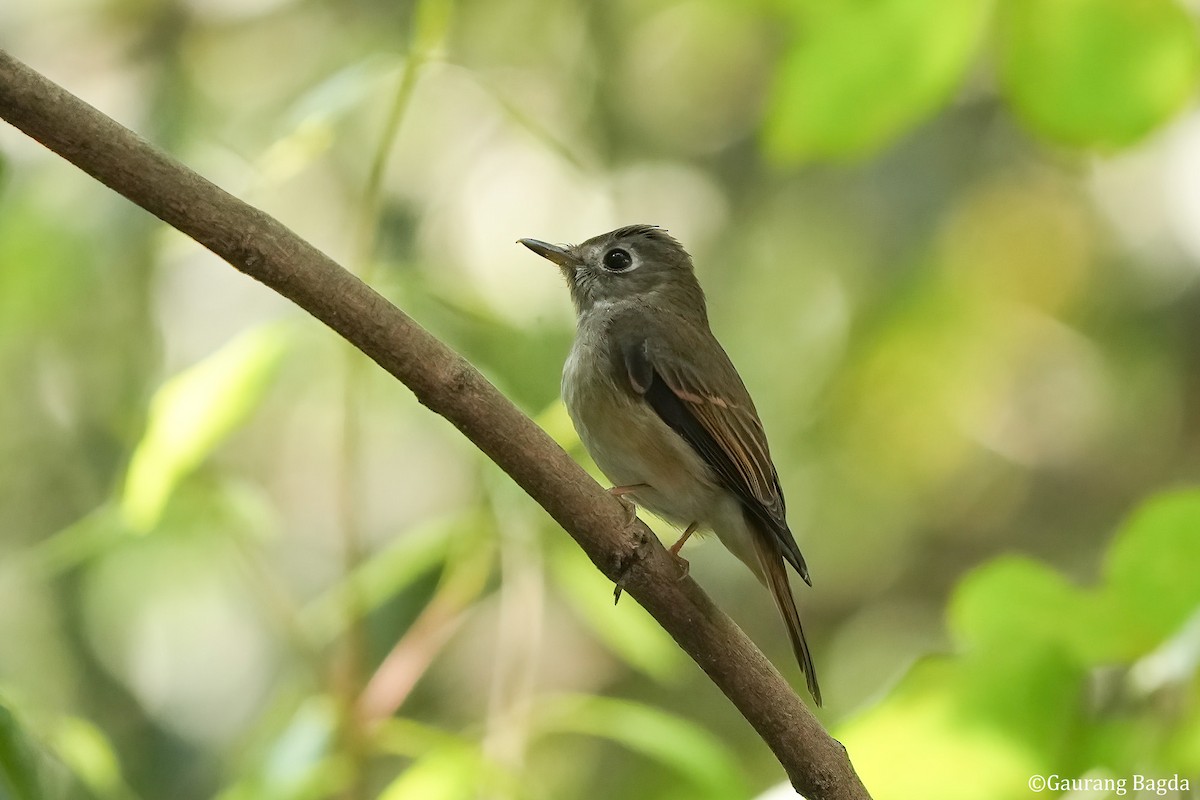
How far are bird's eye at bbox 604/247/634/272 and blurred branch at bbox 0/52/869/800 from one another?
1.53m

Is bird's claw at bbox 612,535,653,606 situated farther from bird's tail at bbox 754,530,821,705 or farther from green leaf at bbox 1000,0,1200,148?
green leaf at bbox 1000,0,1200,148

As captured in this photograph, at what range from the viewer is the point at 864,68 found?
1906 mm

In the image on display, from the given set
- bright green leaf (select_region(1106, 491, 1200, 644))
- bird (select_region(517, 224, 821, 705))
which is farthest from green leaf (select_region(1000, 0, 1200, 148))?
bird (select_region(517, 224, 821, 705))

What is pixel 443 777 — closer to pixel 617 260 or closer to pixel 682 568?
pixel 682 568

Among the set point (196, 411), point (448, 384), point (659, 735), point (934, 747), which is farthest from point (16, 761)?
point (659, 735)

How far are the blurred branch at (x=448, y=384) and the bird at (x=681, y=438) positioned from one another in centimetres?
62

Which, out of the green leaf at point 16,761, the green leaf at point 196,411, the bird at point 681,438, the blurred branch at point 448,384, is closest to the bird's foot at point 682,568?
the blurred branch at point 448,384

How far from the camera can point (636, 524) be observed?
2057 mm

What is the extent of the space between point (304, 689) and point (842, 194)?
289 centimetres

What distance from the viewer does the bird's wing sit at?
2807mm

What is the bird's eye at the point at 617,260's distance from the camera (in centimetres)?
353

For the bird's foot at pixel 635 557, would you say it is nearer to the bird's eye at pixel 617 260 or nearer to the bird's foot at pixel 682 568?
the bird's foot at pixel 682 568

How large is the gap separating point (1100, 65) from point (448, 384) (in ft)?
3.33

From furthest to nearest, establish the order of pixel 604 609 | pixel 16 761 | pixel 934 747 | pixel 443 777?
pixel 604 609
pixel 443 777
pixel 934 747
pixel 16 761
